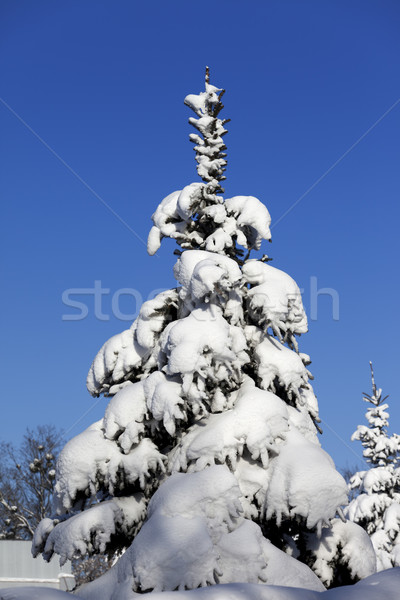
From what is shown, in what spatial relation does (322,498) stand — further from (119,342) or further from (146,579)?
(119,342)

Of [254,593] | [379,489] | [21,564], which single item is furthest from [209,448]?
[21,564]

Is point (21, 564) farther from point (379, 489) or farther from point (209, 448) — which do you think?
point (209, 448)

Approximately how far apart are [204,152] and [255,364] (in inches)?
159

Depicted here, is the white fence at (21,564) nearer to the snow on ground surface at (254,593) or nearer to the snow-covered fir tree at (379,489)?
the snow-covered fir tree at (379,489)

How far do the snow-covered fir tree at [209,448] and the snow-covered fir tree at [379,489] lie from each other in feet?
40.1

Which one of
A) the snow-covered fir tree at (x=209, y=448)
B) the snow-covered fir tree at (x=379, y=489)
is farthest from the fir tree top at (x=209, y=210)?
the snow-covered fir tree at (x=379, y=489)

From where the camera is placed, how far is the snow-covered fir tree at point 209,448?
6.51m

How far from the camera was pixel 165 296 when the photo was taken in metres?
9.61

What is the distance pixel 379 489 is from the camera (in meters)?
20.8

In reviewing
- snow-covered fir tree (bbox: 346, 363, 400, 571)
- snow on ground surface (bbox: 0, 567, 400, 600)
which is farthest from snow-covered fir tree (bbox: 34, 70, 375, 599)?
snow-covered fir tree (bbox: 346, 363, 400, 571)

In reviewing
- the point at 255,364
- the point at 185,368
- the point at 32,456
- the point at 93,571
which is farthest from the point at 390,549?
the point at 32,456

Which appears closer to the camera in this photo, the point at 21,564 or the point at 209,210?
the point at 209,210

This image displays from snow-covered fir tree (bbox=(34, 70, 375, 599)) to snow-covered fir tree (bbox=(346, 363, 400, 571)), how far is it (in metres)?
12.2

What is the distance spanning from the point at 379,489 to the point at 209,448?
15519mm
